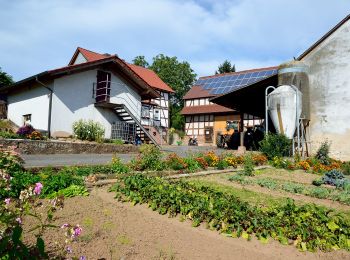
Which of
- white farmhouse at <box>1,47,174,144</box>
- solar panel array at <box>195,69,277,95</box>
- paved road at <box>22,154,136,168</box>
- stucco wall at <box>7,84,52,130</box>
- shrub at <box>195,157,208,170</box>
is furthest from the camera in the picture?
solar panel array at <box>195,69,277,95</box>

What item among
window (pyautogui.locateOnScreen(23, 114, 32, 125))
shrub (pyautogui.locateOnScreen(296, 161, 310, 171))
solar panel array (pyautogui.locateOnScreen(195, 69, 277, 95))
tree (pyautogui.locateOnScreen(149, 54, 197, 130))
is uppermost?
tree (pyautogui.locateOnScreen(149, 54, 197, 130))

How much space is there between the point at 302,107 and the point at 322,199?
11.0m

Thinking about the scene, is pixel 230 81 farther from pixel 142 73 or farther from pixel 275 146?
pixel 275 146

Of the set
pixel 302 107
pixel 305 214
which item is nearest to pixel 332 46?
pixel 302 107

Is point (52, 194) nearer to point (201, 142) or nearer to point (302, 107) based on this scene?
point (302, 107)

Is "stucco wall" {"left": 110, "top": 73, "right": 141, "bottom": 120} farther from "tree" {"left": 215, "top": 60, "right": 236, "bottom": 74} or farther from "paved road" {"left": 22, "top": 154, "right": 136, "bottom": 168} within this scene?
"tree" {"left": 215, "top": 60, "right": 236, "bottom": 74}

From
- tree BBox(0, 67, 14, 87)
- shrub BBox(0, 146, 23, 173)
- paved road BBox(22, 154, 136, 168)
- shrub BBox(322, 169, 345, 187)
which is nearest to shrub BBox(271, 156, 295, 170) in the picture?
shrub BBox(322, 169, 345, 187)

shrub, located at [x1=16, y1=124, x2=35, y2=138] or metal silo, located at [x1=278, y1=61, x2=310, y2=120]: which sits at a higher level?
metal silo, located at [x1=278, y1=61, x2=310, y2=120]

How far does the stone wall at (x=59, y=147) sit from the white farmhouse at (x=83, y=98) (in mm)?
4262

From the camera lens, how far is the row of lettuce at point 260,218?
4.06 m

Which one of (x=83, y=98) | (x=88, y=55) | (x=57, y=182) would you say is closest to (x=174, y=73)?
(x=88, y=55)

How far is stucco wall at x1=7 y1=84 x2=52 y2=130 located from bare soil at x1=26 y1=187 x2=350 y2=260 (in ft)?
51.1

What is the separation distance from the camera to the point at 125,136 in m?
21.8

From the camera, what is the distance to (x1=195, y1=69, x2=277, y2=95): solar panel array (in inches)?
1385
